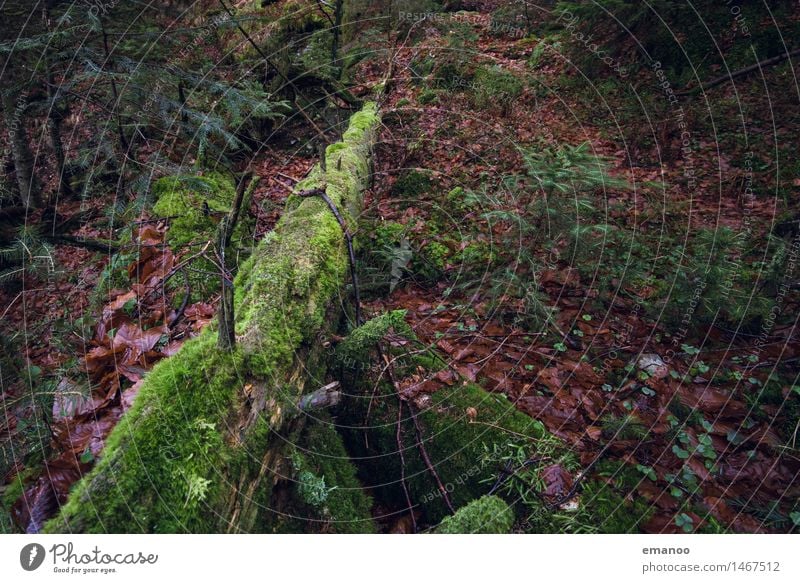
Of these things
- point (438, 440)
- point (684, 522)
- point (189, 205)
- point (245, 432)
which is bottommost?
point (684, 522)

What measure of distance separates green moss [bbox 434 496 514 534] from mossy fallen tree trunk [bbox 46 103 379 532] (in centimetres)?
97

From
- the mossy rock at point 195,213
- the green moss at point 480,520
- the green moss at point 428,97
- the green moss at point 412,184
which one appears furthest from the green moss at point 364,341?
the green moss at point 428,97

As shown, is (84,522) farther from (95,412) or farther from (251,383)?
(95,412)

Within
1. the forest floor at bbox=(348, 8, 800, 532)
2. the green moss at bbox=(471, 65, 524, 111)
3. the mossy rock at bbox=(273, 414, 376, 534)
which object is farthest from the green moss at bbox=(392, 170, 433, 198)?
the mossy rock at bbox=(273, 414, 376, 534)

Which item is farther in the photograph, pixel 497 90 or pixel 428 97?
pixel 428 97

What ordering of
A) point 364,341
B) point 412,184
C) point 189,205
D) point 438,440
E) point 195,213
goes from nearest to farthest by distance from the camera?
point 438,440, point 364,341, point 195,213, point 189,205, point 412,184

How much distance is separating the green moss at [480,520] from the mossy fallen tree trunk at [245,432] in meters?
0.97

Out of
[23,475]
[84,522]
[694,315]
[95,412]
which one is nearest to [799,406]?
[694,315]

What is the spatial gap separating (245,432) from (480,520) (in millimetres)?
1520

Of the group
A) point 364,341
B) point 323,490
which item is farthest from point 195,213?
point 323,490

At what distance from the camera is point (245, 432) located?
8.29ft

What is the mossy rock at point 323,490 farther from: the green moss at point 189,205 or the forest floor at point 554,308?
the green moss at point 189,205

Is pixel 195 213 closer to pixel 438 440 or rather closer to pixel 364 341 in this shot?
pixel 364 341

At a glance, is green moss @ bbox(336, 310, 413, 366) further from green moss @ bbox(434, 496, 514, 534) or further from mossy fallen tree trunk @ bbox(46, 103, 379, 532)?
green moss @ bbox(434, 496, 514, 534)
